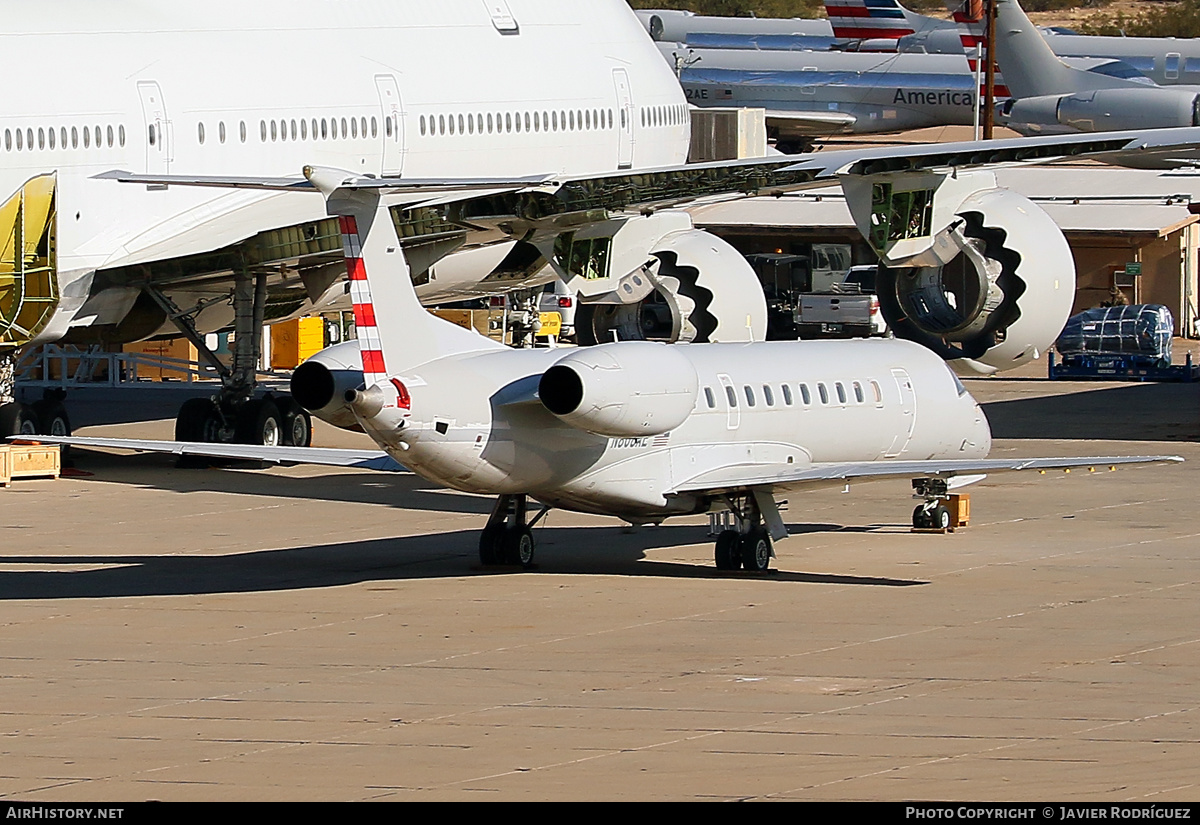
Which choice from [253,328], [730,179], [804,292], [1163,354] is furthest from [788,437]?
[804,292]

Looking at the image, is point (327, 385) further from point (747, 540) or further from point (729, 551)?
point (747, 540)

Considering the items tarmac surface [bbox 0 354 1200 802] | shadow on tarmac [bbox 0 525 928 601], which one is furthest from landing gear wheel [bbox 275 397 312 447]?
shadow on tarmac [bbox 0 525 928 601]

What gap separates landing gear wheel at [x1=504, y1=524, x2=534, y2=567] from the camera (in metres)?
22.8

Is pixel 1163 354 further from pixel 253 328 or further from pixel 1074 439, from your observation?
pixel 253 328

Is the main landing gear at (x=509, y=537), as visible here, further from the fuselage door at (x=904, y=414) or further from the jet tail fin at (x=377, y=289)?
the fuselage door at (x=904, y=414)

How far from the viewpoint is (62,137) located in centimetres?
2831

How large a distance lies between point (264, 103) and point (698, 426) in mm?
11013

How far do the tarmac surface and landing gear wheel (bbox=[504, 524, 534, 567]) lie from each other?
26 centimetres

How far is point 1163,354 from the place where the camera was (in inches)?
1900

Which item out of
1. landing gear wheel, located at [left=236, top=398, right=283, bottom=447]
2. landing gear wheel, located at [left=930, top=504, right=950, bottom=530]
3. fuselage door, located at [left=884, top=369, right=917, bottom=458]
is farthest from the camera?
landing gear wheel, located at [left=236, top=398, right=283, bottom=447]

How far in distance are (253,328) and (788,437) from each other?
35.1 ft

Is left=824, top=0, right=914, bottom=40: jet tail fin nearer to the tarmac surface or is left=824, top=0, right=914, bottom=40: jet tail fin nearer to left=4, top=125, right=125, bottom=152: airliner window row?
the tarmac surface

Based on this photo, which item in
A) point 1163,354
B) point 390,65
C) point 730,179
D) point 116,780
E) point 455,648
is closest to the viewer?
point 116,780

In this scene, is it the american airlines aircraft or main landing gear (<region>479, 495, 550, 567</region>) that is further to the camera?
the american airlines aircraft
